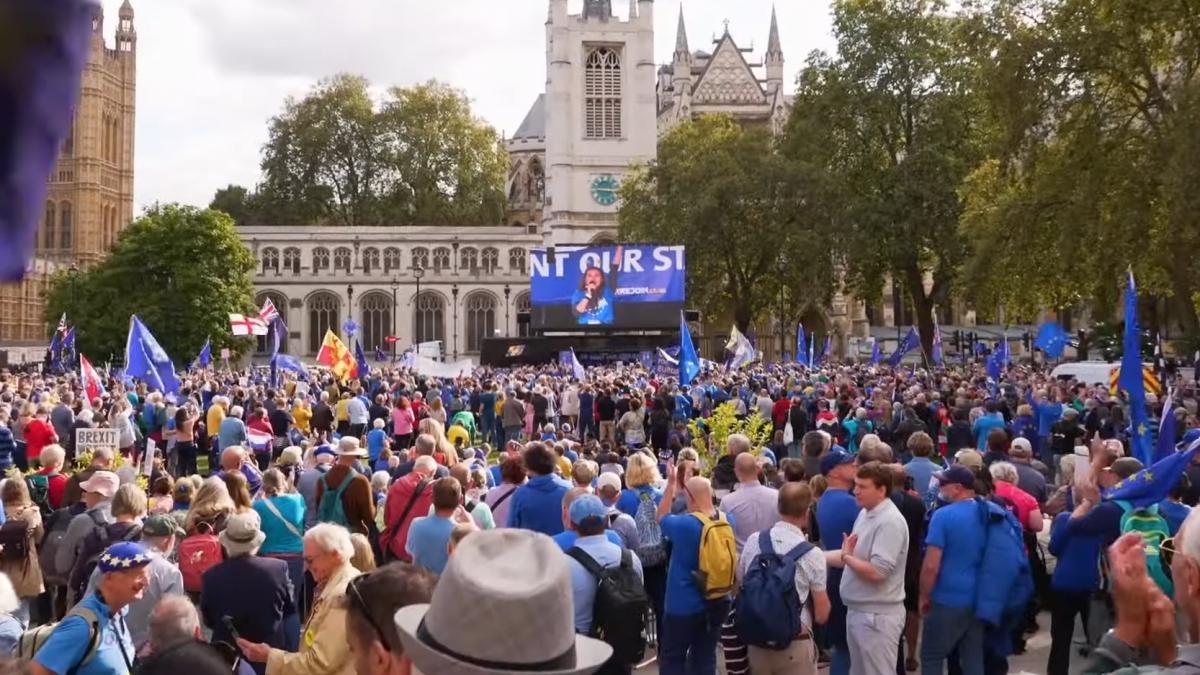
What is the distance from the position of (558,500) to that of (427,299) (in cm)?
6130

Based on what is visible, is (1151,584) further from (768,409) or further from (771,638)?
(768,409)

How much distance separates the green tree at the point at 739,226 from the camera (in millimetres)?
44344

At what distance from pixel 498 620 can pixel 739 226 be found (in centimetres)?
4476

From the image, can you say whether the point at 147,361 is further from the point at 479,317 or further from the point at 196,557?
Answer: the point at 479,317

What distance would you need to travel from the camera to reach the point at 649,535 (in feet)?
24.5

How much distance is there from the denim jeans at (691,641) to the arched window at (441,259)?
6235 cm

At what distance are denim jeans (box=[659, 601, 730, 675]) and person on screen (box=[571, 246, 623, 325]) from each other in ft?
90.0

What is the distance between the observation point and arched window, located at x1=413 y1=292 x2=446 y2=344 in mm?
67938

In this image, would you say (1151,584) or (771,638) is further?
(771,638)

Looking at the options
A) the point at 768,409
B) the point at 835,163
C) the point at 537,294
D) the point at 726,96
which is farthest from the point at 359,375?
the point at 726,96

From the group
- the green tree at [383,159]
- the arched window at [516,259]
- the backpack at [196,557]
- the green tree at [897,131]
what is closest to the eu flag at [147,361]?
the backpack at [196,557]

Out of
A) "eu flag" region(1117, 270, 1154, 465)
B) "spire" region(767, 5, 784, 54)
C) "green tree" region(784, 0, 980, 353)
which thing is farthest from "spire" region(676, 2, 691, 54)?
"eu flag" region(1117, 270, 1154, 465)

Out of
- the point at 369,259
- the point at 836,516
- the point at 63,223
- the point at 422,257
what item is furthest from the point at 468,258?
the point at 836,516

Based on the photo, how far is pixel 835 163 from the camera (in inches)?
1666
